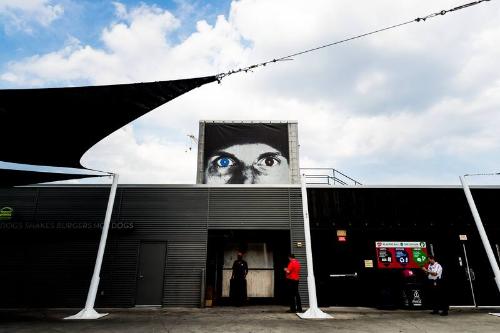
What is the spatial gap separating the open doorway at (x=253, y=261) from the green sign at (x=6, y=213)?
770 centimetres

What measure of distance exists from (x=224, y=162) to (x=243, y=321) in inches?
341

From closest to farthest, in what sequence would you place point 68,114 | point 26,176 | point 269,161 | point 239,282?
point 68,114 → point 26,176 → point 239,282 → point 269,161

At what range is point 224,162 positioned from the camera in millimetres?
15688

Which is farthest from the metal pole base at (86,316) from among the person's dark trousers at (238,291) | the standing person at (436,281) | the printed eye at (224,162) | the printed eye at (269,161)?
the standing person at (436,281)

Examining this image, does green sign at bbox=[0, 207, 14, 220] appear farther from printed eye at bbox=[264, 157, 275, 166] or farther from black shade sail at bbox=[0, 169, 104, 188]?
printed eye at bbox=[264, 157, 275, 166]

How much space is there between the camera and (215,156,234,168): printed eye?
15648 mm

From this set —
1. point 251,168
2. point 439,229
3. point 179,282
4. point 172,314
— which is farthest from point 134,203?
point 439,229

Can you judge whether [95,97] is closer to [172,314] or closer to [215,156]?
[172,314]

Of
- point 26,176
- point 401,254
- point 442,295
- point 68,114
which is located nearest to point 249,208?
point 401,254

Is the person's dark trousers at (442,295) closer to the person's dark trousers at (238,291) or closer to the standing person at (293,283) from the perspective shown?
the standing person at (293,283)

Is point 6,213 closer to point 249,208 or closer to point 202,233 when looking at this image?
point 202,233

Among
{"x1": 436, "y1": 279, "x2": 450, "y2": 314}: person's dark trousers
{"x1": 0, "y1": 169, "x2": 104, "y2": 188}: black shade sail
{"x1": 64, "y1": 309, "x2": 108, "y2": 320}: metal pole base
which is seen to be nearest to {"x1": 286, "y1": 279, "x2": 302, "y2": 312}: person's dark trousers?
{"x1": 436, "y1": 279, "x2": 450, "y2": 314}: person's dark trousers

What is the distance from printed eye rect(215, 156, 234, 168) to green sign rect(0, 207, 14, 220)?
8.69m

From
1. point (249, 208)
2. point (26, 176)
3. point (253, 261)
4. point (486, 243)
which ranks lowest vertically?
point (253, 261)
